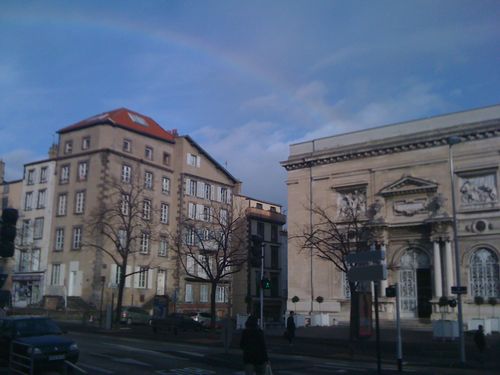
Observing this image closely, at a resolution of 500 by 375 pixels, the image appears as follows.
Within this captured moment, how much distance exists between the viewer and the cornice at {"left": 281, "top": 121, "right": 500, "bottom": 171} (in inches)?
1538

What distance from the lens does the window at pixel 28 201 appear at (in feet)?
188

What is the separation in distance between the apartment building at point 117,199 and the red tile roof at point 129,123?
0.10 metres

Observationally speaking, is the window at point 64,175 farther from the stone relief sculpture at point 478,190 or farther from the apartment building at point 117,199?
the stone relief sculpture at point 478,190

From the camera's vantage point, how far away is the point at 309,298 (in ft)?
151

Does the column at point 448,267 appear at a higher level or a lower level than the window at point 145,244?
lower

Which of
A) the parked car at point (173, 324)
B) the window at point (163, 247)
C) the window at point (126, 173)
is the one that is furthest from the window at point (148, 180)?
the parked car at point (173, 324)

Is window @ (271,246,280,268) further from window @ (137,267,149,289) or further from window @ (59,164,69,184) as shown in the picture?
window @ (59,164,69,184)

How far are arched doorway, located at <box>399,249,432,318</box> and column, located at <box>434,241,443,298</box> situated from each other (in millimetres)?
1337

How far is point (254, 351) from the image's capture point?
11.3 m

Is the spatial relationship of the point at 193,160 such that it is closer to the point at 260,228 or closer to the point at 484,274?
the point at 260,228

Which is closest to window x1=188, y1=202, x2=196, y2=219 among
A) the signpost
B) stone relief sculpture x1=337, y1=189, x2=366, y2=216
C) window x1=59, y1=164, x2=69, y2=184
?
window x1=59, y1=164, x2=69, y2=184

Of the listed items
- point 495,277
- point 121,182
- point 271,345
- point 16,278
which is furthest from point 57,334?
point 16,278

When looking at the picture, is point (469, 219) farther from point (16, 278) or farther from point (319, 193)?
point (16, 278)

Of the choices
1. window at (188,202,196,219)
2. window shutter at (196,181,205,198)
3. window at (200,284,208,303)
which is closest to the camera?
window at (188,202,196,219)
